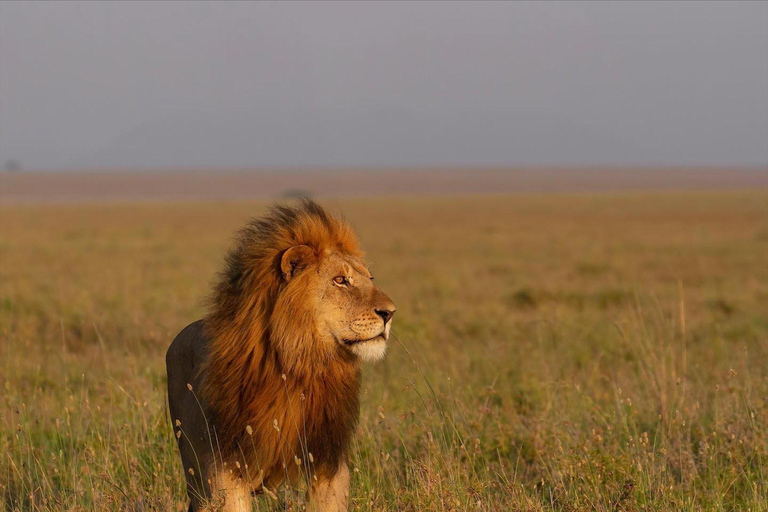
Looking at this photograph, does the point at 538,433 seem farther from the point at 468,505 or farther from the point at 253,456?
the point at 253,456

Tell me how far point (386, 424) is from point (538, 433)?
1124mm

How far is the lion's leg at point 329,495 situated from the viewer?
4.01 metres

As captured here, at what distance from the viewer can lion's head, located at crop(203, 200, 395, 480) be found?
3.96 metres

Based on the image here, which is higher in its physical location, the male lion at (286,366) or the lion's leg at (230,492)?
the male lion at (286,366)

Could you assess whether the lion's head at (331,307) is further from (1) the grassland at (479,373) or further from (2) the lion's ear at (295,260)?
(1) the grassland at (479,373)

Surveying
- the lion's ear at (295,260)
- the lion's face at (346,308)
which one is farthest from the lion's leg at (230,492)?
the lion's ear at (295,260)

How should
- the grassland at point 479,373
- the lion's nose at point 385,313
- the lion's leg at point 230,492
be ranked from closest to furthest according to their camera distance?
the lion's leg at point 230,492 → the lion's nose at point 385,313 → the grassland at point 479,373

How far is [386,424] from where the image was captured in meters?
6.43

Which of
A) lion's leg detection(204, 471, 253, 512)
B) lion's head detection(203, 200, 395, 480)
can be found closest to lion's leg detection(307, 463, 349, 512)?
lion's head detection(203, 200, 395, 480)

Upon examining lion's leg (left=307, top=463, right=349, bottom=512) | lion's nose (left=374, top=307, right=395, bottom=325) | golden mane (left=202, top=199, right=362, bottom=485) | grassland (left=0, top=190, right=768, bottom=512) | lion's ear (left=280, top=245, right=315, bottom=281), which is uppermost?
lion's ear (left=280, top=245, right=315, bottom=281)

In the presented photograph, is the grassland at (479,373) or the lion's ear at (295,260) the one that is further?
the grassland at (479,373)

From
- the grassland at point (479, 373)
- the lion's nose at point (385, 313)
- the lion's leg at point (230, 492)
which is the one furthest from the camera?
the grassland at point (479, 373)

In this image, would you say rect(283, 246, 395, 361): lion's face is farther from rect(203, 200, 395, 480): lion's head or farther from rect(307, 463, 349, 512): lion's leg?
rect(307, 463, 349, 512): lion's leg

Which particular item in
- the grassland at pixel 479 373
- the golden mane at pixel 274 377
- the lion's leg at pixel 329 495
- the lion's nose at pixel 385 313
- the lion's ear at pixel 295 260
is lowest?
the grassland at pixel 479 373
